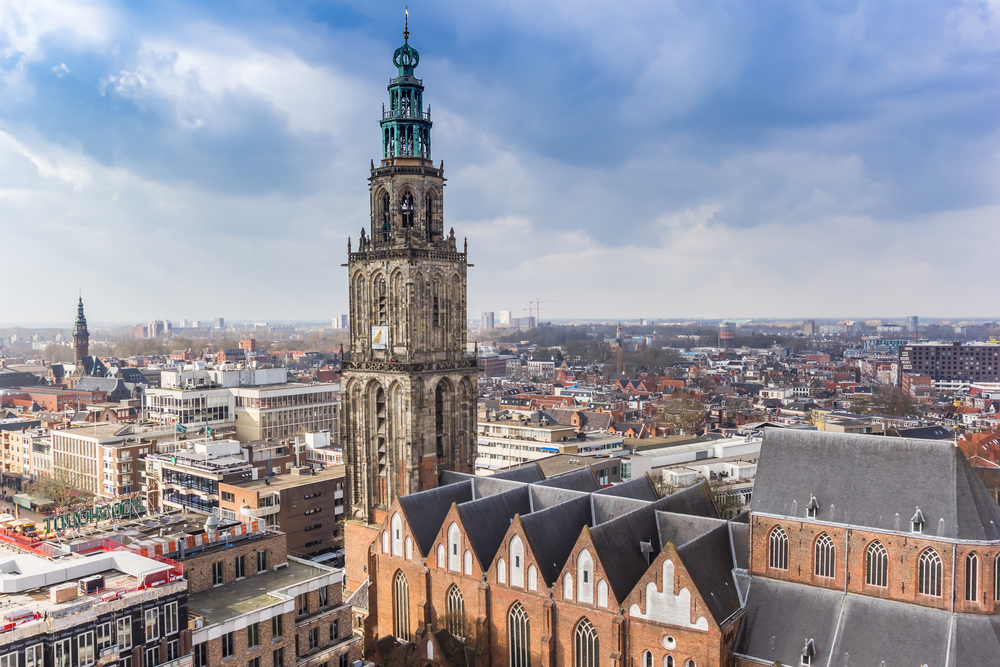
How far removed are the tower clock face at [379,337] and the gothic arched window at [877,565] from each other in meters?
31.1

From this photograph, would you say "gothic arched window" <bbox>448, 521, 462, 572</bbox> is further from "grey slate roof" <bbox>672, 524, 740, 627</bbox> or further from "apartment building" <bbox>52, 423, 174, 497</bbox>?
"apartment building" <bbox>52, 423, 174, 497</bbox>

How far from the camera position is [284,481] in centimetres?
8369

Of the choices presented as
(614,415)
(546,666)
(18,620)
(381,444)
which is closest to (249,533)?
(381,444)

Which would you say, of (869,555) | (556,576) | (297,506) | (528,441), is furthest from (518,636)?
(528,441)

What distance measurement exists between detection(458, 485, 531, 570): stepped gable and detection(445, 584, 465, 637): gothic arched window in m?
2.65

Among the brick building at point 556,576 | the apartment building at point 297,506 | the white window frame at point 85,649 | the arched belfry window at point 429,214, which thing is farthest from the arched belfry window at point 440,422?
the apartment building at point 297,506

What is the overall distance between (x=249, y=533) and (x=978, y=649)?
39.6 m

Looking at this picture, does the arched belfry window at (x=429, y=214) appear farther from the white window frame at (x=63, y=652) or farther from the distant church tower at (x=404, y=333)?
the white window frame at (x=63, y=652)

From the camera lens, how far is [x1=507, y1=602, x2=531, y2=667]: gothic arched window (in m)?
41.6

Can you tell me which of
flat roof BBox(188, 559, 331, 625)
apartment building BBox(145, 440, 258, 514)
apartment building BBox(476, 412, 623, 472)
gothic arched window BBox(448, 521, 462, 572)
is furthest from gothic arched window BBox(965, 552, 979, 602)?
apartment building BBox(476, 412, 623, 472)

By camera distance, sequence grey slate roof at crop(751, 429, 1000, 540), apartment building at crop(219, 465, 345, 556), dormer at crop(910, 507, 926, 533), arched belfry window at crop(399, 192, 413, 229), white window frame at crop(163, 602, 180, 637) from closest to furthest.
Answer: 1. grey slate roof at crop(751, 429, 1000, 540)
2. dormer at crop(910, 507, 926, 533)
3. white window frame at crop(163, 602, 180, 637)
4. arched belfry window at crop(399, 192, 413, 229)
5. apartment building at crop(219, 465, 345, 556)

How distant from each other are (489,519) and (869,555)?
20.2 m

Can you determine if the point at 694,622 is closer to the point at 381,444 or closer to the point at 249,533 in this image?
the point at 381,444

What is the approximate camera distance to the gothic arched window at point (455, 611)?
44.1 metres
